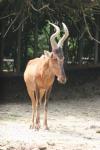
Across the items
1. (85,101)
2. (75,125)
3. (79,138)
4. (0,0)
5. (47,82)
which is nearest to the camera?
(79,138)

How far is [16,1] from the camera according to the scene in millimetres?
16688

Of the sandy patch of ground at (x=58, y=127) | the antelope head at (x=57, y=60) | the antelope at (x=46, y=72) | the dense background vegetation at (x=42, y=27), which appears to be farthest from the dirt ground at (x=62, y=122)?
the dense background vegetation at (x=42, y=27)

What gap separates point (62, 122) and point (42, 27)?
767cm

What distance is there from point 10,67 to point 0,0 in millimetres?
3285

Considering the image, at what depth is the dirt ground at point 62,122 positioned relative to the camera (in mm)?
10102

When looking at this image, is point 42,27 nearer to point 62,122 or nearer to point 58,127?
point 62,122

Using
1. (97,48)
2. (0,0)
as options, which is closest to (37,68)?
(0,0)

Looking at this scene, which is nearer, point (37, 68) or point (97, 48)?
point (37, 68)

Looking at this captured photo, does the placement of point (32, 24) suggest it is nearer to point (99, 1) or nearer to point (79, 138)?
point (99, 1)

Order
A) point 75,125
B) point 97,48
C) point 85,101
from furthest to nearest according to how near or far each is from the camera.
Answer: point 97,48 < point 85,101 < point 75,125

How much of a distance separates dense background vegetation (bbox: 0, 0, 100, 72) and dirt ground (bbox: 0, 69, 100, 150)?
4.96ft

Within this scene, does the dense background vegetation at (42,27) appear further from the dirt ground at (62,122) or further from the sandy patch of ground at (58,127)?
the sandy patch of ground at (58,127)

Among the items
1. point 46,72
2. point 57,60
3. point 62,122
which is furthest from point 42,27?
point 57,60

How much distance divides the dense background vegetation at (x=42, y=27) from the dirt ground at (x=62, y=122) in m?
1.51
